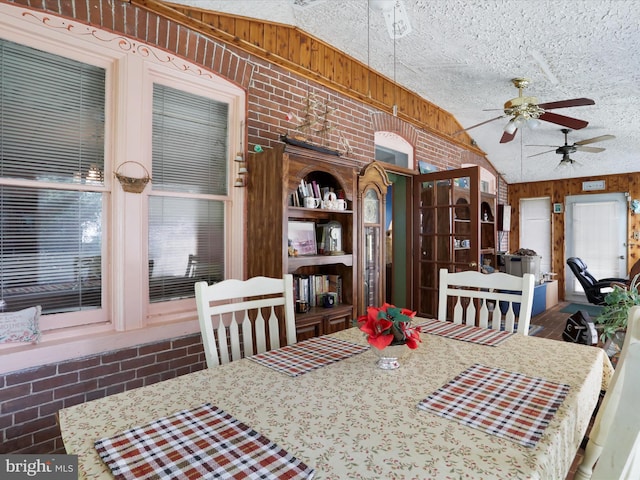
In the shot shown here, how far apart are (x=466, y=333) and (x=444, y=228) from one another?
7.92 feet

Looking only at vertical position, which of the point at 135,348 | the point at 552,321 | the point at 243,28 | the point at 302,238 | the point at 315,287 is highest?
the point at 243,28

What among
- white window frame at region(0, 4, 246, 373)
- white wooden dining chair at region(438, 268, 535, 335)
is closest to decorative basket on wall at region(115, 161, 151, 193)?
white window frame at region(0, 4, 246, 373)

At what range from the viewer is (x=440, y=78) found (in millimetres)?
3715

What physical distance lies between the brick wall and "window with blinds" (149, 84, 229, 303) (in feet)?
1.21

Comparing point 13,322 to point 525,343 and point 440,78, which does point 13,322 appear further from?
point 440,78

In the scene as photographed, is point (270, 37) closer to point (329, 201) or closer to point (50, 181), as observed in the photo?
point (329, 201)

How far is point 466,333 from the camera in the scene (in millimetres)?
1718

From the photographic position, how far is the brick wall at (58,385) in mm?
1725

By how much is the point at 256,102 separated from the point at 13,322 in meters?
1.96

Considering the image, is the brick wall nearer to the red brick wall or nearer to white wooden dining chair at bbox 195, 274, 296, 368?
the red brick wall

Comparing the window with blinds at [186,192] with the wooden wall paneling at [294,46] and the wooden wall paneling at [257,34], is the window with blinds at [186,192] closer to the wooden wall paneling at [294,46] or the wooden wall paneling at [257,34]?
the wooden wall paneling at [257,34]

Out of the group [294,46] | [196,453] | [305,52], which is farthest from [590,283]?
[196,453]

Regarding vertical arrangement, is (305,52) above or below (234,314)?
above

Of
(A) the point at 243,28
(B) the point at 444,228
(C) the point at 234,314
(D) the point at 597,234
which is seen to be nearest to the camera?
(C) the point at 234,314
